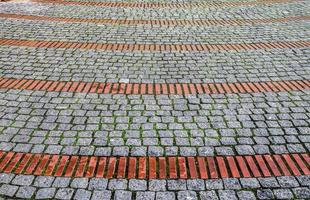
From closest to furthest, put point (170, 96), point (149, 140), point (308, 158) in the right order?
point (308, 158)
point (149, 140)
point (170, 96)

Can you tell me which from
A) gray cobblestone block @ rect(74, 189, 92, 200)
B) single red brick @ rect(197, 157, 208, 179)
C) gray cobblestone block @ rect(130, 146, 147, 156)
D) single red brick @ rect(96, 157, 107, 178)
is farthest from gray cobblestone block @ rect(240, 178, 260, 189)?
gray cobblestone block @ rect(74, 189, 92, 200)

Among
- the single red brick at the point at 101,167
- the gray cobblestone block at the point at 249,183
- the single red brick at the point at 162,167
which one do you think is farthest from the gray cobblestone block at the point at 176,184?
the single red brick at the point at 101,167

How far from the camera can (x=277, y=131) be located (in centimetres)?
487

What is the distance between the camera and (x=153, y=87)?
6.10 m

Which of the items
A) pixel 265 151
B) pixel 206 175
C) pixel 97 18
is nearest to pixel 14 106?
pixel 206 175

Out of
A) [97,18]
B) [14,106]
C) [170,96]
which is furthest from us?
[97,18]

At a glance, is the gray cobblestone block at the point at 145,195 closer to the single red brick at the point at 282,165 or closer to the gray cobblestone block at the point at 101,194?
the gray cobblestone block at the point at 101,194

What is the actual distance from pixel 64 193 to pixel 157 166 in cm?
116

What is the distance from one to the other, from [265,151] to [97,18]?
22.8ft

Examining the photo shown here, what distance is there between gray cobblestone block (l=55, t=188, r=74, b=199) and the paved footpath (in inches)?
0.6

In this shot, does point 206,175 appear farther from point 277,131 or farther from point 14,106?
point 14,106

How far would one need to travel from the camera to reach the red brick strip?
161 inches

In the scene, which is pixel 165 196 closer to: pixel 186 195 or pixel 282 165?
pixel 186 195

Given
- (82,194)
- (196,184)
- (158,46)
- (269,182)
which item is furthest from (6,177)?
(158,46)
